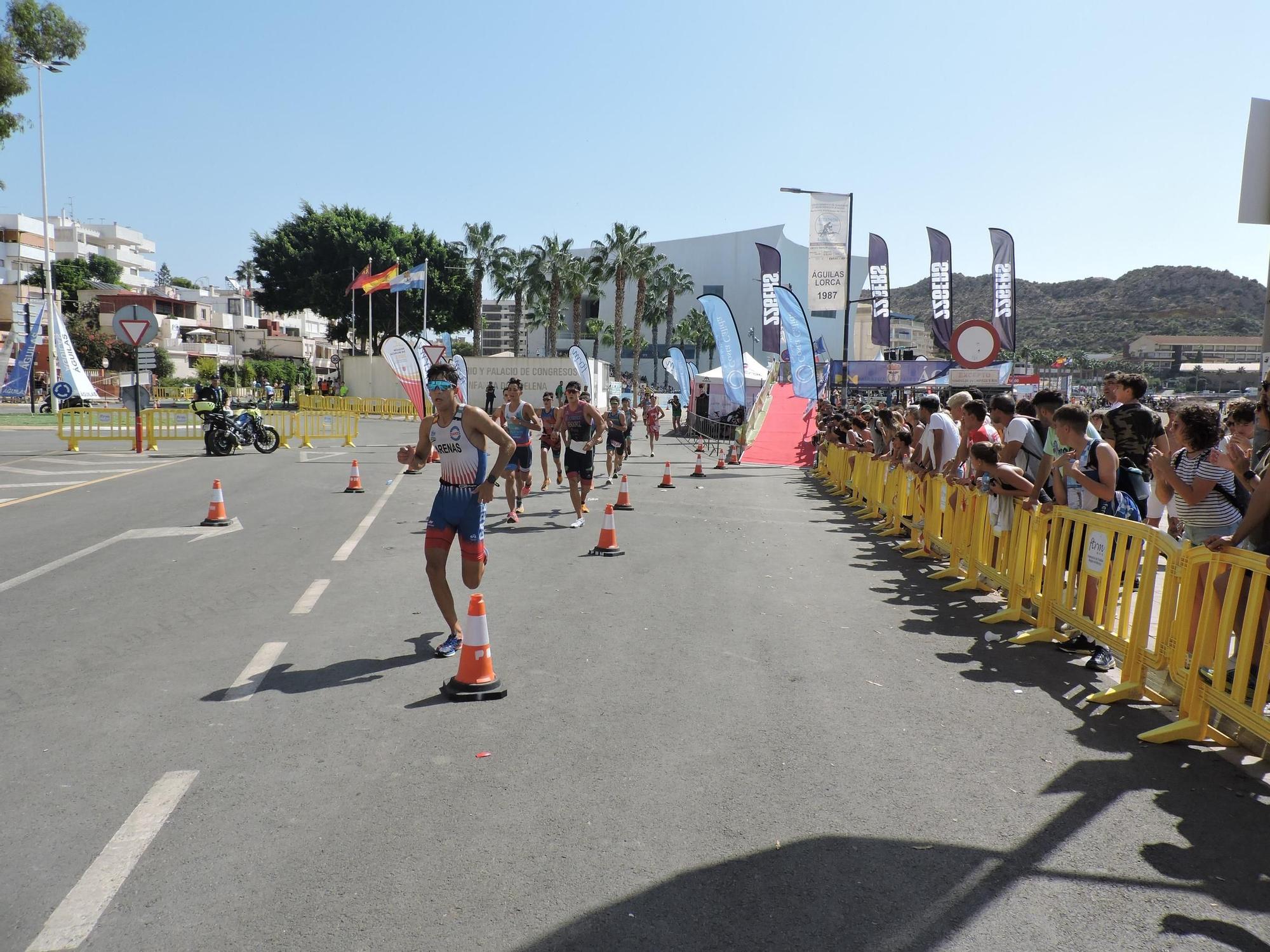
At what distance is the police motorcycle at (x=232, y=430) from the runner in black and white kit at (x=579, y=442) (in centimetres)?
1283

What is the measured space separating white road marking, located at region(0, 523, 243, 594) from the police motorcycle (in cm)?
1130

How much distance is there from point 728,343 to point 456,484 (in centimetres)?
2250

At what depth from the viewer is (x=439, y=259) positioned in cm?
6806

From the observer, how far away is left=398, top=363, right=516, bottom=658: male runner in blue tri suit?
6.21 meters

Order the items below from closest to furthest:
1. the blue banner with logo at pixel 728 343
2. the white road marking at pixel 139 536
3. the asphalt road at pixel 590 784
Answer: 1. the asphalt road at pixel 590 784
2. the white road marking at pixel 139 536
3. the blue banner with logo at pixel 728 343

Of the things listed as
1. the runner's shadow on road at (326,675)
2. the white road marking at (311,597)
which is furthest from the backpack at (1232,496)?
the white road marking at (311,597)

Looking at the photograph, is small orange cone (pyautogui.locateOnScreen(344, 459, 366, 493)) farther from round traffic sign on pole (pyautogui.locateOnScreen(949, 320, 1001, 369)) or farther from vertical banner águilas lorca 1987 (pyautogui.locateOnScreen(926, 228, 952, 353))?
vertical banner águilas lorca 1987 (pyautogui.locateOnScreen(926, 228, 952, 353))

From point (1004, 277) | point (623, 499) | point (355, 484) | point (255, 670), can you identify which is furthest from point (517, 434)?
point (1004, 277)

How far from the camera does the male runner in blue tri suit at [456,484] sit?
20.4ft

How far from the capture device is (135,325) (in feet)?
61.1

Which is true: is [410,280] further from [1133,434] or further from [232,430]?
[1133,434]

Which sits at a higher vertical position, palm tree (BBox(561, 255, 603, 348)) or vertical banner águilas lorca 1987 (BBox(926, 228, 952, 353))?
palm tree (BBox(561, 255, 603, 348))

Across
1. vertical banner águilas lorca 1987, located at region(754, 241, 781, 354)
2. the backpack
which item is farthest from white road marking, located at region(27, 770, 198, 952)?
vertical banner águilas lorca 1987, located at region(754, 241, 781, 354)

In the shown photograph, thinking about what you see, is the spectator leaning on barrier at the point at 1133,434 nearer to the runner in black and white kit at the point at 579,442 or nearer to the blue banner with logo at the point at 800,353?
the runner in black and white kit at the point at 579,442
